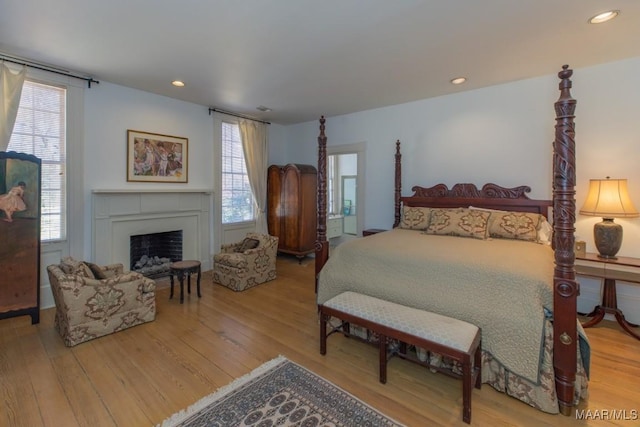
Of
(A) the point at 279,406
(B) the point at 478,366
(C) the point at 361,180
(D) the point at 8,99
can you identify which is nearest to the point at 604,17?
(B) the point at 478,366

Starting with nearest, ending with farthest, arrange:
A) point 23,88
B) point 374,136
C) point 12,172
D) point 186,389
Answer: point 186,389, point 12,172, point 23,88, point 374,136

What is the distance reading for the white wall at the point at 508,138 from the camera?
3.04 meters

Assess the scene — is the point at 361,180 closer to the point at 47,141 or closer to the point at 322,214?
the point at 322,214

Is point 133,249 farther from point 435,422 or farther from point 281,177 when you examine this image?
point 435,422

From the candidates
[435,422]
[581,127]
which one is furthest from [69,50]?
[581,127]

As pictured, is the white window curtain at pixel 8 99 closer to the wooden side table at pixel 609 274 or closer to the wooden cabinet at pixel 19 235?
the wooden cabinet at pixel 19 235

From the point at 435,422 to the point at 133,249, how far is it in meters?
4.31

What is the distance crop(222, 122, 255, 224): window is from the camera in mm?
5164

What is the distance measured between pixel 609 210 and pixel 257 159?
16.0ft

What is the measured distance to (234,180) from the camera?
209 inches

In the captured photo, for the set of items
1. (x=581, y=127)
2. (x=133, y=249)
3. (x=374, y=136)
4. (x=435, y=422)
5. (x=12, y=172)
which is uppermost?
(x=374, y=136)

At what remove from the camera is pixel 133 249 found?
4297 mm

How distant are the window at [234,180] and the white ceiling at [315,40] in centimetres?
139

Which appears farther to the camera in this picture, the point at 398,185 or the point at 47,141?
the point at 398,185
